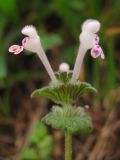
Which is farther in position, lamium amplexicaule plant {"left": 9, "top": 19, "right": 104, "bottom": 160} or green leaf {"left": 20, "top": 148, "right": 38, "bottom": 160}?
green leaf {"left": 20, "top": 148, "right": 38, "bottom": 160}

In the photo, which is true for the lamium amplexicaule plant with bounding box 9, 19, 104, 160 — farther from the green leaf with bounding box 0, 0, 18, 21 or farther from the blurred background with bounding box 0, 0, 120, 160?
the green leaf with bounding box 0, 0, 18, 21

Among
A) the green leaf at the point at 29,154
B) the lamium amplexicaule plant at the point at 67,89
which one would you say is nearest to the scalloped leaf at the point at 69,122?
the lamium amplexicaule plant at the point at 67,89

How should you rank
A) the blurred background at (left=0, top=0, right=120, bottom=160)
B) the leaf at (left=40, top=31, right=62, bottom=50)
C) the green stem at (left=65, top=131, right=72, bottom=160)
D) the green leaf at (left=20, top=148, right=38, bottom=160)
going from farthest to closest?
1. the leaf at (left=40, top=31, right=62, bottom=50)
2. the blurred background at (left=0, top=0, right=120, bottom=160)
3. the green leaf at (left=20, top=148, right=38, bottom=160)
4. the green stem at (left=65, top=131, right=72, bottom=160)

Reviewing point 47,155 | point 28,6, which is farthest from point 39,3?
point 47,155

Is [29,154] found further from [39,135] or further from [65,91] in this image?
[65,91]

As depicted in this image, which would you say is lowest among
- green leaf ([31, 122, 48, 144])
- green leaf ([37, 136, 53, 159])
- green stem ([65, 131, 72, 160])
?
green stem ([65, 131, 72, 160])

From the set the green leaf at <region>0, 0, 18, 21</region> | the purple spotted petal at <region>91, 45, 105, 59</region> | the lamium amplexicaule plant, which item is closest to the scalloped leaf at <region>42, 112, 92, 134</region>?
the lamium amplexicaule plant

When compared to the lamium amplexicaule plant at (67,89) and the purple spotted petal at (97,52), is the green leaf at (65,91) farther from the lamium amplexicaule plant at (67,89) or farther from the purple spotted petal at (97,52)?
the purple spotted petal at (97,52)

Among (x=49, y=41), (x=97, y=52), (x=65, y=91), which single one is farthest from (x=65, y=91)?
(x=49, y=41)
